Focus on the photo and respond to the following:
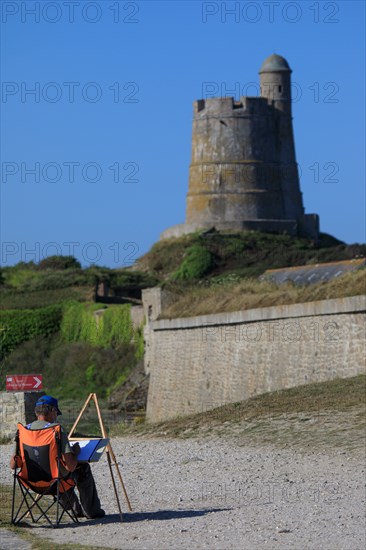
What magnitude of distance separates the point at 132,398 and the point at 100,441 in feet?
94.4

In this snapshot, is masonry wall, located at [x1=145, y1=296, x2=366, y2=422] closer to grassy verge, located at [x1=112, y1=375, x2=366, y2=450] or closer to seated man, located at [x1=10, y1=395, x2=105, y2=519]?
grassy verge, located at [x1=112, y1=375, x2=366, y2=450]

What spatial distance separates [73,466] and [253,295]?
19.3 meters

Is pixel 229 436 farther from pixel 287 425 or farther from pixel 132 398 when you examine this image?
pixel 132 398

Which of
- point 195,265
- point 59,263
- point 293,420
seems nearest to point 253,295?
point 293,420

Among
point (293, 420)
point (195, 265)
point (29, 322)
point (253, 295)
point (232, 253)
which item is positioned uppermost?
point (232, 253)

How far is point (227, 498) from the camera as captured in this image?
1289cm

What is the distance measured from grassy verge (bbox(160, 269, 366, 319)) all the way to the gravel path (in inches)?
315

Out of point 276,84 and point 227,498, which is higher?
point 276,84

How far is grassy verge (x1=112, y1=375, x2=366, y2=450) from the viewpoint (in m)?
16.9

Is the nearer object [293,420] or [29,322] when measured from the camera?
[293,420]
